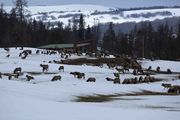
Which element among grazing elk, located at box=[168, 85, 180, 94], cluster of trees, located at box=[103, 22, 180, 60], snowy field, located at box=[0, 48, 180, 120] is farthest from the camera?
cluster of trees, located at box=[103, 22, 180, 60]

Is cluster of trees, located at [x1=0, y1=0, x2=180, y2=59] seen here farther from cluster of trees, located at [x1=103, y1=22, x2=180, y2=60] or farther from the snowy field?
the snowy field

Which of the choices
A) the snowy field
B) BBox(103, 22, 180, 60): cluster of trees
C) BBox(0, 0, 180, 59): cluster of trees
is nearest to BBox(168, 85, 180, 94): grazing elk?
the snowy field

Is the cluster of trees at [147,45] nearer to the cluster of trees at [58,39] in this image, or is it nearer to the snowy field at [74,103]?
the cluster of trees at [58,39]

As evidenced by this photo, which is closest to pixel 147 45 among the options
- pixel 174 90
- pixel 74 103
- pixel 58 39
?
pixel 58 39

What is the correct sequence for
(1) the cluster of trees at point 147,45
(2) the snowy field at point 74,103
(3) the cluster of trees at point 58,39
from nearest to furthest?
(2) the snowy field at point 74,103, (3) the cluster of trees at point 58,39, (1) the cluster of trees at point 147,45

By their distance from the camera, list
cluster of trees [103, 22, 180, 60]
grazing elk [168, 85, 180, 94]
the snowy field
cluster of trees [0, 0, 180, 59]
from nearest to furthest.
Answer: the snowy field → grazing elk [168, 85, 180, 94] → cluster of trees [0, 0, 180, 59] → cluster of trees [103, 22, 180, 60]

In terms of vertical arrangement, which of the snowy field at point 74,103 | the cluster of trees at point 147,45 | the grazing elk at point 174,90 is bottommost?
the grazing elk at point 174,90

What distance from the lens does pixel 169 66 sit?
64062mm

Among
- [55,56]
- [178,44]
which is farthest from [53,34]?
[55,56]

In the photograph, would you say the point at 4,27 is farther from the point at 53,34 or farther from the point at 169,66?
the point at 169,66

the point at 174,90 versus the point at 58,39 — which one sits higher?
the point at 58,39

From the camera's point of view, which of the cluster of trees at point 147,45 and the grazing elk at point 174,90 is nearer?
the grazing elk at point 174,90

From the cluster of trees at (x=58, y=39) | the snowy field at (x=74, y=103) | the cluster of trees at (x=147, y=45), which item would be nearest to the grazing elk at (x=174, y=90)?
the snowy field at (x=74, y=103)

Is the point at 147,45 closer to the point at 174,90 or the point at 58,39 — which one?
the point at 58,39
